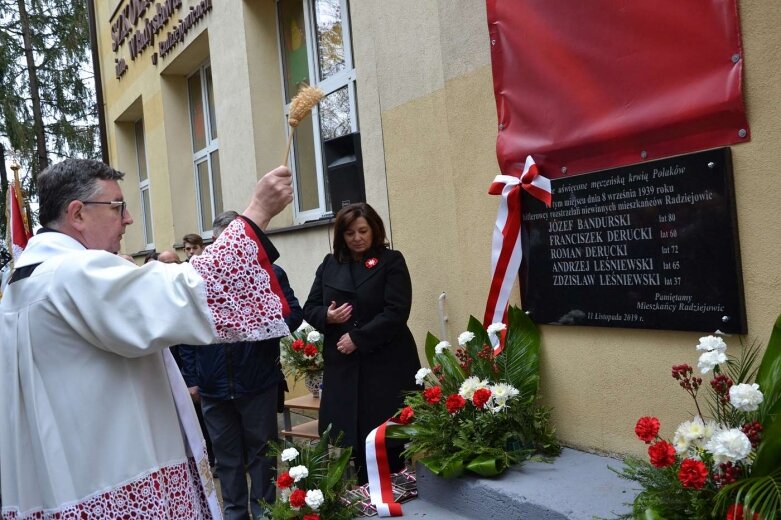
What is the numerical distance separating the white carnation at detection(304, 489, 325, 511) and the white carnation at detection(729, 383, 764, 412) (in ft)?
6.48

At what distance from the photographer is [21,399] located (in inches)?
77.4

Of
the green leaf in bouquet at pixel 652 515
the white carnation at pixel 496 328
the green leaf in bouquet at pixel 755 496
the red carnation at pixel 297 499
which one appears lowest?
the red carnation at pixel 297 499

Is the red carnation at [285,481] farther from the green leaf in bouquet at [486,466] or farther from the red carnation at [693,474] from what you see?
the red carnation at [693,474]

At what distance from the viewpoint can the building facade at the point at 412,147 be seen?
9.09ft

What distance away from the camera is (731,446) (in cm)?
213

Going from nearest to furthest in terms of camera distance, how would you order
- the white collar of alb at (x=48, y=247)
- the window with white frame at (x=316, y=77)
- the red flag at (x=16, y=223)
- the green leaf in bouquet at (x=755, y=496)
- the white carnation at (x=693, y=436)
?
the white collar of alb at (x=48, y=247) → the green leaf in bouquet at (x=755, y=496) → the white carnation at (x=693, y=436) → the red flag at (x=16, y=223) → the window with white frame at (x=316, y=77)

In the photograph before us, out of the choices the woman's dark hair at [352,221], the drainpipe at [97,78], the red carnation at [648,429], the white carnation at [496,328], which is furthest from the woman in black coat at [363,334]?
the drainpipe at [97,78]

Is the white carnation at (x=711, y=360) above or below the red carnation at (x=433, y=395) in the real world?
above

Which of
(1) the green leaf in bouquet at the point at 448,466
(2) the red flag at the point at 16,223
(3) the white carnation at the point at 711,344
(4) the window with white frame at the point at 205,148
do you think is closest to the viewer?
(3) the white carnation at the point at 711,344

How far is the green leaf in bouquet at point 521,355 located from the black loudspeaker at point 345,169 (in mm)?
1920

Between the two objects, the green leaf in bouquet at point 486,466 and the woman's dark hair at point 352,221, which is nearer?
the green leaf in bouquet at point 486,466

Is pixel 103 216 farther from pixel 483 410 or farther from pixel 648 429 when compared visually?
pixel 483 410

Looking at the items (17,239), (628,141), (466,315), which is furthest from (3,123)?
(628,141)

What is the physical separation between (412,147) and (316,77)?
7.86 feet
